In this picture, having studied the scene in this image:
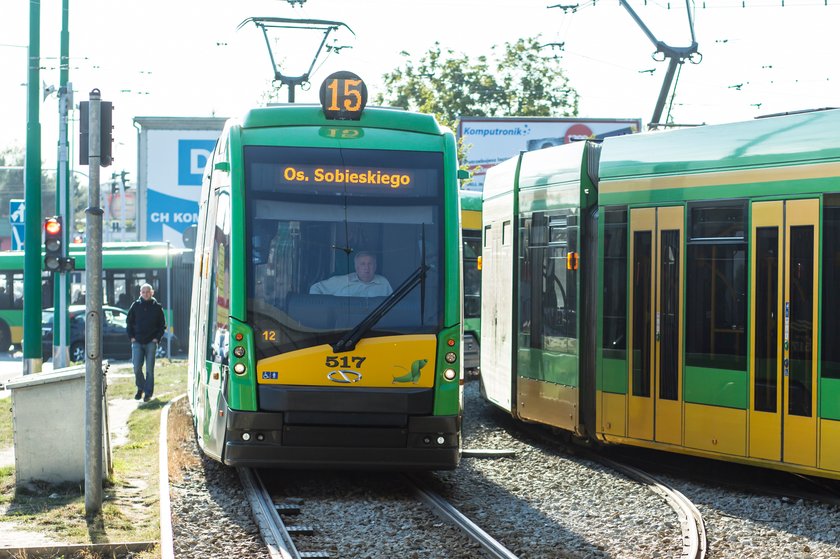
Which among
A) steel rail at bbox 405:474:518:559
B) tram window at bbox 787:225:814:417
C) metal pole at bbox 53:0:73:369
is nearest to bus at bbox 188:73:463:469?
steel rail at bbox 405:474:518:559

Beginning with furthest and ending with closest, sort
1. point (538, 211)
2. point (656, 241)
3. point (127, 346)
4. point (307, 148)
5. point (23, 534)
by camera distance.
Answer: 1. point (127, 346)
2. point (538, 211)
3. point (656, 241)
4. point (307, 148)
5. point (23, 534)

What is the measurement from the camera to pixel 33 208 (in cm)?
2114

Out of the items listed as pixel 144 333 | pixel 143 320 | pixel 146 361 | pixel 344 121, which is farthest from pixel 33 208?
pixel 344 121

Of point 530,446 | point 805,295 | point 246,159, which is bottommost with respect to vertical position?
point 530,446

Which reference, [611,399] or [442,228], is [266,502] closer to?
[442,228]

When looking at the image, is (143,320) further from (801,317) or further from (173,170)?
(173,170)

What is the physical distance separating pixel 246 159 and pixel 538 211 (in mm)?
3897

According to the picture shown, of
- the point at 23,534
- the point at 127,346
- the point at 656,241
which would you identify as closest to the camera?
the point at 23,534

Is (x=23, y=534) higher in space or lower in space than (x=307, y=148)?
lower

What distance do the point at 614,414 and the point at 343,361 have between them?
295 cm

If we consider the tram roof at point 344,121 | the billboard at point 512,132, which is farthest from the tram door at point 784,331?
the billboard at point 512,132

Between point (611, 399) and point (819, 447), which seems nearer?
point (819, 447)

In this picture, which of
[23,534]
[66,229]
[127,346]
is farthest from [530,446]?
[127,346]

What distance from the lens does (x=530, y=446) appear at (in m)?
14.0
